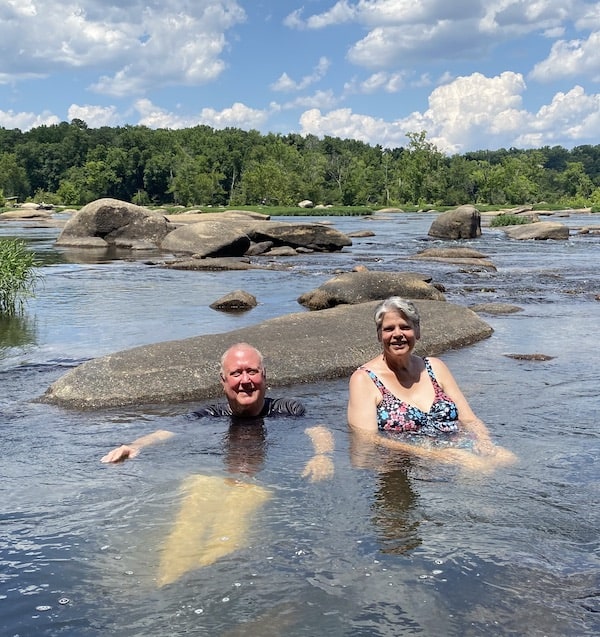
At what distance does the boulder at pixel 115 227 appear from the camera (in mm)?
30531

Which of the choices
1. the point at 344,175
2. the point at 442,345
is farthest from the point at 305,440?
the point at 344,175

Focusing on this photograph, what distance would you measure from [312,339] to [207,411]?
2652 millimetres

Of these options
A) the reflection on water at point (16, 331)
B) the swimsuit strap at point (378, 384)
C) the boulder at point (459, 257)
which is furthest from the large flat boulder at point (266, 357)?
the boulder at point (459, 257)

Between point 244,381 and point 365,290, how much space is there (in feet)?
26.8

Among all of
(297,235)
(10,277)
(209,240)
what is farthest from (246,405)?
(297,235)

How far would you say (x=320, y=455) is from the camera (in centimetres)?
573

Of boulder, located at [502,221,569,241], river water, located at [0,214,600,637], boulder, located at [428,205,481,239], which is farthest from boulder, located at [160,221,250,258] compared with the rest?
river water, located at [0,214,600,637]

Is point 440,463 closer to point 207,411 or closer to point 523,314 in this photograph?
point 207,411

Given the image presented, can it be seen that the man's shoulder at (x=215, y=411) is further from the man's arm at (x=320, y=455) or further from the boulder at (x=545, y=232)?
the boulder at (x=545, y=232)

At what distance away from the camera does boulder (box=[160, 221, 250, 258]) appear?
1009 inches

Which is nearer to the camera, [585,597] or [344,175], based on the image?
[585,597]

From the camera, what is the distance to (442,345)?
990cm

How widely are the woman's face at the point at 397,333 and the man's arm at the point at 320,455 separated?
0.83 metres

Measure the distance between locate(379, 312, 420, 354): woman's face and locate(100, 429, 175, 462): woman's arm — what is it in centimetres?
183
